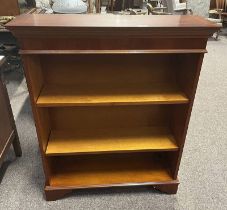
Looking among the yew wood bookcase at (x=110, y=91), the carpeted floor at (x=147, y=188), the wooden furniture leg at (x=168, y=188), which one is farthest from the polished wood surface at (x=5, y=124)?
the wooden furniture leg at (x=168, y=188)

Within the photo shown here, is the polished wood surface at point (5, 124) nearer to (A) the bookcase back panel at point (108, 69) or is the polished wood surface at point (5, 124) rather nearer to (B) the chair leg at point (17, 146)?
(B) the chair leg at point (17, 146)

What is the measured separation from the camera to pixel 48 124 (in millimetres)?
1407

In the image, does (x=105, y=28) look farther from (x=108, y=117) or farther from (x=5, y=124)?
(x=5, y=124)

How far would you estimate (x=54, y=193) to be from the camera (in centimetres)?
143

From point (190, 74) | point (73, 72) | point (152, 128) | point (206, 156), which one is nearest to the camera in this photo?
point (190, 74)

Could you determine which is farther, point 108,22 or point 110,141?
point 110,141

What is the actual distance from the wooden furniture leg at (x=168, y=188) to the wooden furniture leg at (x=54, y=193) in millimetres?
556

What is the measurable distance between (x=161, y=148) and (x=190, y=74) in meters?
0.45

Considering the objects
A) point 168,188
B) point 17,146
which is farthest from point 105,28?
point 17,146

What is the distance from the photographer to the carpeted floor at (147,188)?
1.44 meters

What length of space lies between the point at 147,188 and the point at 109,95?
0.71 metres

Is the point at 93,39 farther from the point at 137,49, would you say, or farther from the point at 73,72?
the point at 73,72

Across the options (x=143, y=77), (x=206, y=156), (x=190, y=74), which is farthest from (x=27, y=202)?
(x=206, y=156)

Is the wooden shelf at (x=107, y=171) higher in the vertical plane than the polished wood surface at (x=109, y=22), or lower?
lower
